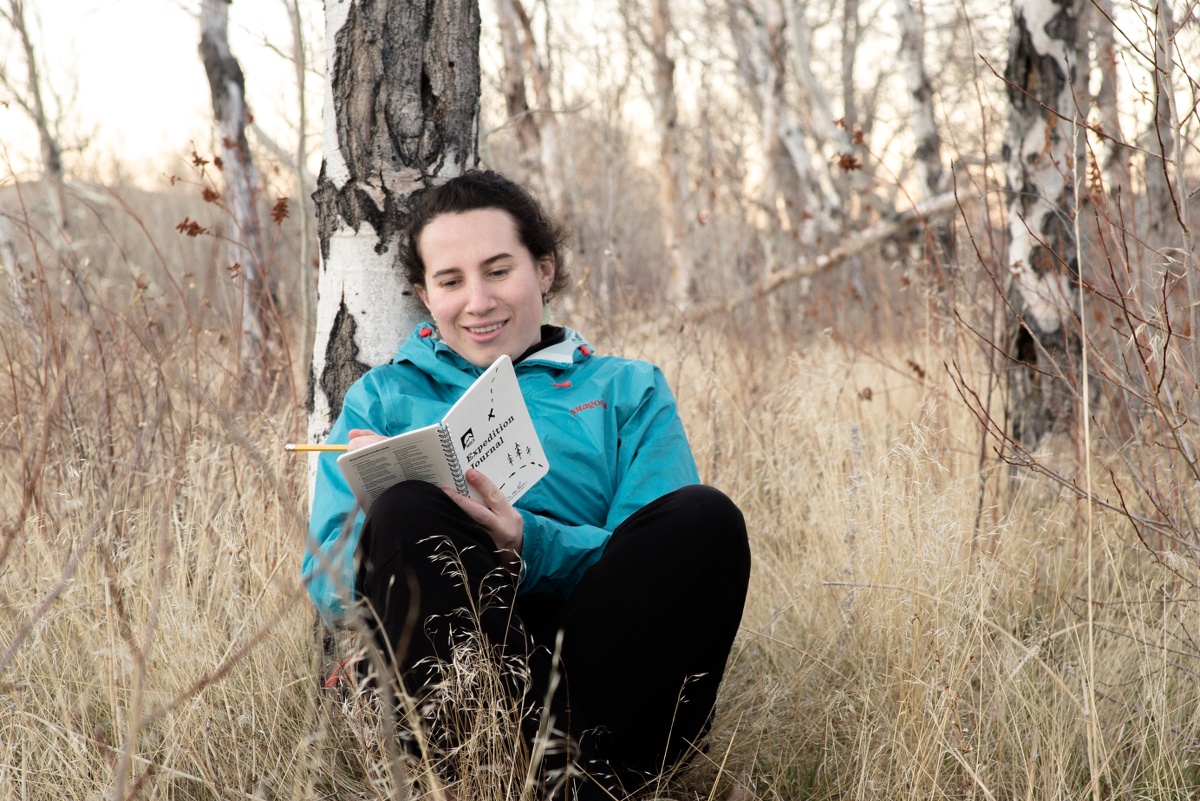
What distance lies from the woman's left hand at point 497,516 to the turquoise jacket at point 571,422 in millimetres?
128

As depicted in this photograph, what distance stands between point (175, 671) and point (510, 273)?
105cm

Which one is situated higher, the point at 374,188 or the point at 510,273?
the point at 374,188

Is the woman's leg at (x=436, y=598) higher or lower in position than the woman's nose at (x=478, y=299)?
lower

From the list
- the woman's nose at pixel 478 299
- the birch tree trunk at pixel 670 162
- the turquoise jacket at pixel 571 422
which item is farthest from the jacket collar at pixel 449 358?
the birch tree trunk at pixel 670 162

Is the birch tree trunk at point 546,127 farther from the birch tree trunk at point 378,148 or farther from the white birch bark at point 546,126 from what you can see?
the birch tree trunk at point 378,148

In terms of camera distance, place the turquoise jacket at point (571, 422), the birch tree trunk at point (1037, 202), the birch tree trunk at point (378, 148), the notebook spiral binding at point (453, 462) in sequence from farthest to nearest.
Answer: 1. the birch tree trunk at point (1037, 202)
2. the birch tree trunk at point (378, 148)
3. the turquoise jacket at point (571, 422)
4. the notebook spiral binding at point (453, 462)

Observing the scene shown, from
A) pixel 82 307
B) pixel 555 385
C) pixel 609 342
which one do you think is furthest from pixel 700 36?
pixel 555 385

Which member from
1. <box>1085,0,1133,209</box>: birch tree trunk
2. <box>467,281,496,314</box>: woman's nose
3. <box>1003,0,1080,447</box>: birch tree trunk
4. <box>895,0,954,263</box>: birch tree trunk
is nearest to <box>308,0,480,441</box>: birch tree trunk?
<box>467,281,496,314</box>: woman's nose

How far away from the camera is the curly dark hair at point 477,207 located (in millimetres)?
2006

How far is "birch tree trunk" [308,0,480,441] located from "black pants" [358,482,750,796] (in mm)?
647

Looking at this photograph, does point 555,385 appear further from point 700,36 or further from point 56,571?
point 700,36

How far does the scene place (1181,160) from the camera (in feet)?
4.61

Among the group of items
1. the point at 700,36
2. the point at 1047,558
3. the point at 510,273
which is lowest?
the point at 1047,558

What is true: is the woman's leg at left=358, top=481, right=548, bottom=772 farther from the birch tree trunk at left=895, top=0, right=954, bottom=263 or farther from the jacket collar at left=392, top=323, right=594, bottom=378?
the birch tree trunk at left=895, top=0, right=954, bottom=263
